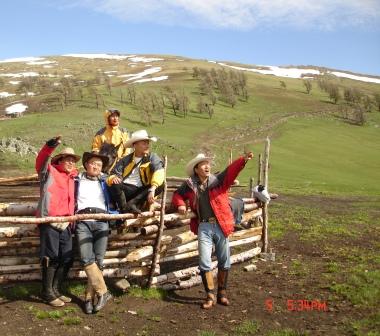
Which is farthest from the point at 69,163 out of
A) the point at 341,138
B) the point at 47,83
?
the point at 47,83

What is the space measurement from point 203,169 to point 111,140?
322 cm

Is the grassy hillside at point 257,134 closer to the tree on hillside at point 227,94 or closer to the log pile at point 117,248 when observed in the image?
the tree on hillside at point 227,94

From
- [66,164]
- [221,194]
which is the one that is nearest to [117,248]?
[66,164]

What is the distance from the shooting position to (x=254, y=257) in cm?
1137

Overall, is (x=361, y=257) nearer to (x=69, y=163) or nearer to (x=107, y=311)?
(x=107, y=311)

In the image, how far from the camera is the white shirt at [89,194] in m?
8.19

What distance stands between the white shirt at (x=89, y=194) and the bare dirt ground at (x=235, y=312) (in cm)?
177

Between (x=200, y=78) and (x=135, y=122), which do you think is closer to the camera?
(x=135, y=122)

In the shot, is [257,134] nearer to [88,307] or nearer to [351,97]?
[88,307]

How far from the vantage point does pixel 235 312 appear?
8086mm

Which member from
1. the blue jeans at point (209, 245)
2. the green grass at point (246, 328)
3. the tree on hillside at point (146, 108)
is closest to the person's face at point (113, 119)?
the blue jeans at point (209, 245)

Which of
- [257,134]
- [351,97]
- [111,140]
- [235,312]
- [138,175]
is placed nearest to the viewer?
[235,312]

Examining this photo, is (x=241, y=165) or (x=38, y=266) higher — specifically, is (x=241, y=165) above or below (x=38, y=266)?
above

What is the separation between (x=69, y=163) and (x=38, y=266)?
210cm
